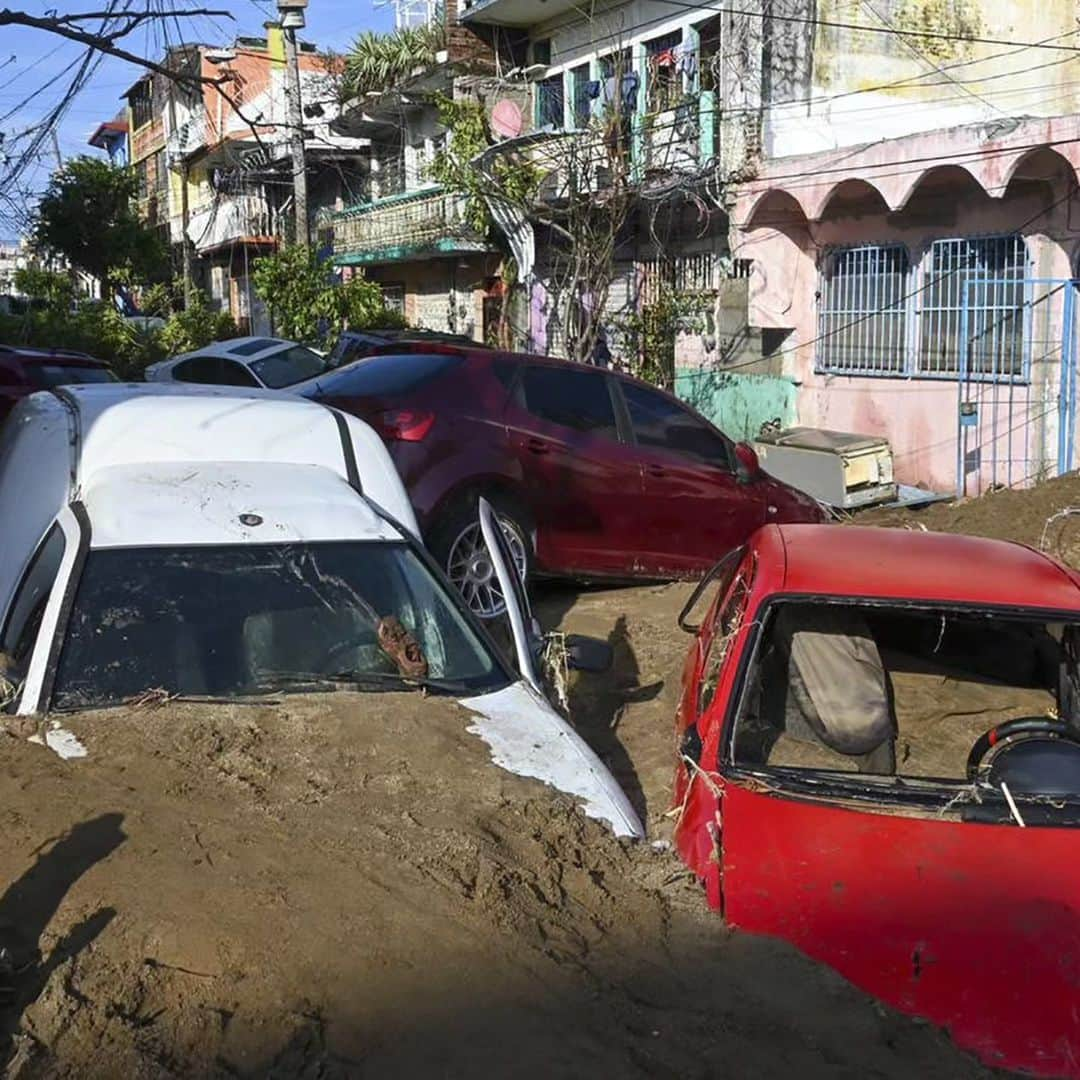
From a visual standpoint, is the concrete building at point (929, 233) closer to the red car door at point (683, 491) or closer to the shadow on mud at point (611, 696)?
the red car door at point (683, 491)

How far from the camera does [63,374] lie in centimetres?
1425

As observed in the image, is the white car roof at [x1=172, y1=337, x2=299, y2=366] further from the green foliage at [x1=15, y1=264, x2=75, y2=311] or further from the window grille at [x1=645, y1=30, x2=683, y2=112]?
the green foliage at [x1=15, y1=264, x2=75, y2=311]

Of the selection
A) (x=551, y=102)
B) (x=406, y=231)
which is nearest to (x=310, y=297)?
(x=406, y=231)

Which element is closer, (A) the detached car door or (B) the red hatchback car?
(B) the red hatchback car

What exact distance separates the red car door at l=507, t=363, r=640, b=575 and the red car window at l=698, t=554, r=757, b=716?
3.49m

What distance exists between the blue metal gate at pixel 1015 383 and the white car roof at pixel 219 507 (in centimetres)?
966

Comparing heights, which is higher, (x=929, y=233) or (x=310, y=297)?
(x=929, y=233)

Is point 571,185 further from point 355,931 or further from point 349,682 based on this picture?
point 355,931

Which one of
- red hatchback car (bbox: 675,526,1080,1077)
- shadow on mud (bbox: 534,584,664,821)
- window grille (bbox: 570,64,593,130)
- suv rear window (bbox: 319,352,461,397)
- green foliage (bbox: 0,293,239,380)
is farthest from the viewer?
green foliage (bbox: 0,293,239,380)

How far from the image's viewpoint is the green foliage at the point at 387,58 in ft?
81.5

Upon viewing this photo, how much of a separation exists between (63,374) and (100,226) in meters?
24.2

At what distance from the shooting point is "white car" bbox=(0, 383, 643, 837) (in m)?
4.29

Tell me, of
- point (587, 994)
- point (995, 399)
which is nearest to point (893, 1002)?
point (587, 994)

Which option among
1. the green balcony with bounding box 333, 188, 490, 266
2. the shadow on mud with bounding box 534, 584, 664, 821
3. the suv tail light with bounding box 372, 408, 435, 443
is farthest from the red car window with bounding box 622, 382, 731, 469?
the green balcony with bounding box 333, 188, 490, 266
